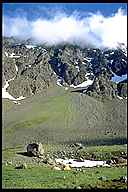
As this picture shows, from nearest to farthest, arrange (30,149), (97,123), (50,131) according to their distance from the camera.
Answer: (30,149), (50,131), (97,123)

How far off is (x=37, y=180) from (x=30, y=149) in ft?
90.9

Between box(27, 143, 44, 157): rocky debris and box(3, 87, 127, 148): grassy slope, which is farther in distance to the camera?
box(3, 87, 127, 148): grassy slope

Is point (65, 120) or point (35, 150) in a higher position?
point (35, 150)

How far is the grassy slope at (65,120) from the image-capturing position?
12188cm

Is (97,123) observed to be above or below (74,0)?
below

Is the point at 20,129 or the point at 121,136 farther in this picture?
the point at 20,129

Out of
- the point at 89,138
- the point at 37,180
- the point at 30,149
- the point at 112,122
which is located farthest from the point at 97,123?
the point at 37,180

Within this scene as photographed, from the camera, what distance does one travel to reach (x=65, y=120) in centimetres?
15375

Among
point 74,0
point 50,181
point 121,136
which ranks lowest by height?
point 121,136

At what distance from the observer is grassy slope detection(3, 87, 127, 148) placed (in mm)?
121875

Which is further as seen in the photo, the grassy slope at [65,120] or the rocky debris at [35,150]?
the grassy slope at [65,120]

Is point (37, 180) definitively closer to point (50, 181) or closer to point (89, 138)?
point (50, 181)

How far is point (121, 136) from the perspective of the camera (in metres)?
125

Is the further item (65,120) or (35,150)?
(65,120)
